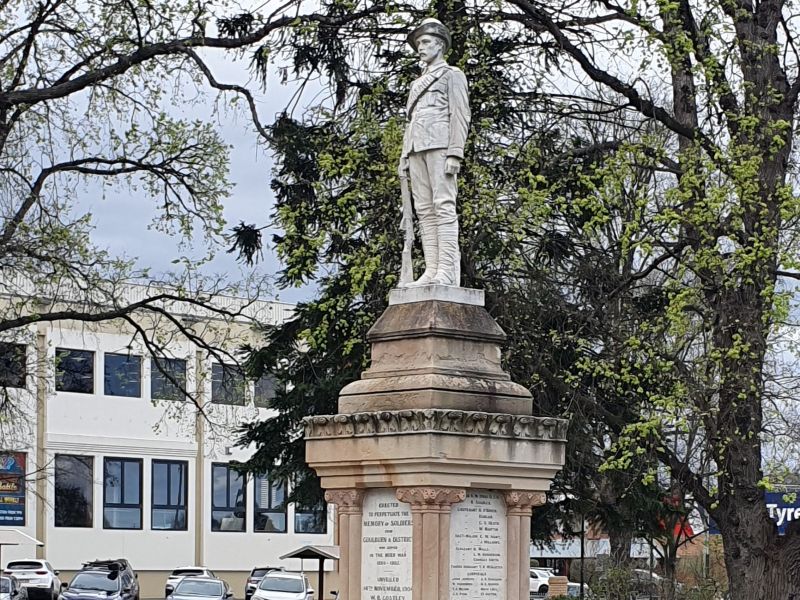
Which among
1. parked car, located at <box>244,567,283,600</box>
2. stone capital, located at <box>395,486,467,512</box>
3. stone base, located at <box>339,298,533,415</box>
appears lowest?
parked car, located at <box>244,567,283,600</box>

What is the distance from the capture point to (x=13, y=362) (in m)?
27.8

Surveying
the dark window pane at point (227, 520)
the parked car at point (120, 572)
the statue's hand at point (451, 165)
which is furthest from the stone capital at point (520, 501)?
the dark window pane at point (227, 520)

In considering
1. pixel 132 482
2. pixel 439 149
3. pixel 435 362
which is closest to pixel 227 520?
pixel 132 482

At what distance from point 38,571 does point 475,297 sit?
1301 inches

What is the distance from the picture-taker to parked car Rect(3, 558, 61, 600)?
145 feet

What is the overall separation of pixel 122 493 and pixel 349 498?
4501cm

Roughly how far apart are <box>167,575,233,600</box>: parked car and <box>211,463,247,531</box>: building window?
16.6 m

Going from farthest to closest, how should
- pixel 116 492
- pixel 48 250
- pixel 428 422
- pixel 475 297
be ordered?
pixel 116 492, pixel 48 250, pixel 475 297, pixel 428 422

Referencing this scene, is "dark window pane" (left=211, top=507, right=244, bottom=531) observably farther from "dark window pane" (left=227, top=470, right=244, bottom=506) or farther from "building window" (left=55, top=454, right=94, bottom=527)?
"building window" (left=55, top=454, right=94, bottom=527)

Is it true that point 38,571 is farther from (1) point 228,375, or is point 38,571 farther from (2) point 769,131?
(2) point 769,131

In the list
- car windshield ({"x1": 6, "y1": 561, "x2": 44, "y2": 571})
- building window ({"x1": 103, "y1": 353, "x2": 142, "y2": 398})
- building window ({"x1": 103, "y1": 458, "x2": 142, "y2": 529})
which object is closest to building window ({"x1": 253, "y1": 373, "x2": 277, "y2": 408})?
building window ({"x1": 103, "y1": 353, "x2": 142, "y2": 398})

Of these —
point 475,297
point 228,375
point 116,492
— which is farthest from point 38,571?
point 475,297

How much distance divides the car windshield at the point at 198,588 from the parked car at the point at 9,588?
17.3 feet

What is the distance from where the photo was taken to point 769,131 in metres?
21.1
